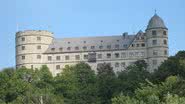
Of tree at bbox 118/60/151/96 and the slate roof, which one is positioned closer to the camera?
tree at bbox 118/60/151/96

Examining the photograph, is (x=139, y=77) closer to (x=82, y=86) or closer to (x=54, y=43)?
(x=82, y=86)

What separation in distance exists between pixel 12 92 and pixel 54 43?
39.6m

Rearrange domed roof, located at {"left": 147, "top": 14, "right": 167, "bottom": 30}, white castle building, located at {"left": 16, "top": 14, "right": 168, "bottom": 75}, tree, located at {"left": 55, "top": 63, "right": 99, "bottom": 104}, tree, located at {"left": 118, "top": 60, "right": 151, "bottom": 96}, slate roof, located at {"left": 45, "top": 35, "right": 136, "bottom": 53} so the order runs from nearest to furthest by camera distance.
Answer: tree, located at {"left": 55, "top": 63, "right": 99, "bottom": 104} < tree, located at {"left": 118, "top": 60, "right": 151, "bottom": 96} < white castle building, located at {"left": 16, "top": 14, "right": 168, "bottom": 75} < domed roof, located at {"left": 147, "top": 14, "right": 167, "bottom": 30} < slate roof, located at {"left": 45, "top": 35, "right": 136, "bottom": 53}

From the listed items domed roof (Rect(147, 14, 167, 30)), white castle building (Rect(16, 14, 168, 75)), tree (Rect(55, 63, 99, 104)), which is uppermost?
domed roof (Rect(147, 14, 167, 30))

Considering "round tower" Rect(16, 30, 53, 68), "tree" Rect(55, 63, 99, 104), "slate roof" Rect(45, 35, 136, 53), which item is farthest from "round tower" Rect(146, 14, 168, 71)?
"round tower" Rect(16, 30, 53, 68)

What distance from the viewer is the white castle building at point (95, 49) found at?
145250 mm

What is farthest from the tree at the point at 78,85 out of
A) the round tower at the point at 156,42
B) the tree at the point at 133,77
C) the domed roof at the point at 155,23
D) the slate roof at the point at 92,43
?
the domed roof at the point at 155,23

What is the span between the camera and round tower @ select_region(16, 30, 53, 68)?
5837 inches

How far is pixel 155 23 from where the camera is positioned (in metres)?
146

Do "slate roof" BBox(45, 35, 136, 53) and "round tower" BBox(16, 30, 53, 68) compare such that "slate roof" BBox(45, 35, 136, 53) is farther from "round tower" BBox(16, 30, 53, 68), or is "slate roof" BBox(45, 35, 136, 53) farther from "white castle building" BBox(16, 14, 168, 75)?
"round tower" BBox(16, 30, 53, 68)

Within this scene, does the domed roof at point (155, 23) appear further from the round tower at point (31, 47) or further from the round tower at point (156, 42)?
the round tower at point (31, 47)

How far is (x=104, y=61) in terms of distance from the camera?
486 feet

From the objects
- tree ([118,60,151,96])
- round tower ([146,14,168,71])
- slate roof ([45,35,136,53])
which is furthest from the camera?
slate roof ([45,35,136,53])

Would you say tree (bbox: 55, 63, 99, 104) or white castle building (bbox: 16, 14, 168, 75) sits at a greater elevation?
white castle building (bbox: 16, 14, 168, 75)
